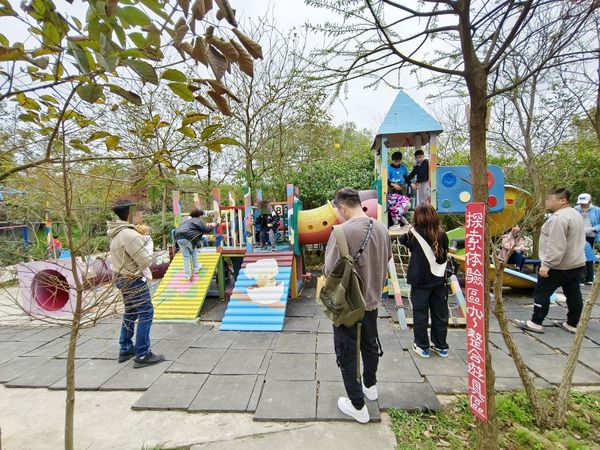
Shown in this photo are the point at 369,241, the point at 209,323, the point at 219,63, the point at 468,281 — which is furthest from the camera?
the point at 209,323

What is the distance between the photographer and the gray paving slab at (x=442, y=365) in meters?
3.06

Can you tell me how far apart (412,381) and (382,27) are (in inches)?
116

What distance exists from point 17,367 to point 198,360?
2.21m

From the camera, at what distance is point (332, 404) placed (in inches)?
103

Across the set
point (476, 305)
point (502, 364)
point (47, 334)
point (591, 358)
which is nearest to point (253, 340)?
point (502, 364)

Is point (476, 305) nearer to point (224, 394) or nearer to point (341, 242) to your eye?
point (341, 242)

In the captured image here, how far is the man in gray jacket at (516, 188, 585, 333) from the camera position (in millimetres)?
3588

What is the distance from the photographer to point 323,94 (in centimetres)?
215

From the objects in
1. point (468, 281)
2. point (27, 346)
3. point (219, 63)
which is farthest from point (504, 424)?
point (27, 346)

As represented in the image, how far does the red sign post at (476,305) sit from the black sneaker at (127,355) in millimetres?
3634

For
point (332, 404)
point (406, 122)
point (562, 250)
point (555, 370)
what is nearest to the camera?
point (332, 404)

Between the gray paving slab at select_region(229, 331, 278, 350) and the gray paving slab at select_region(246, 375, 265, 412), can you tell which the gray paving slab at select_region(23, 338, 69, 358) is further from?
the gray paving slab at select_region(246, 375, 265, 412)

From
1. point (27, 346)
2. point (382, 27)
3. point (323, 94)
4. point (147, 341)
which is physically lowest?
point (27, 346)

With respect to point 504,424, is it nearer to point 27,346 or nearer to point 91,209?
point 91,209
